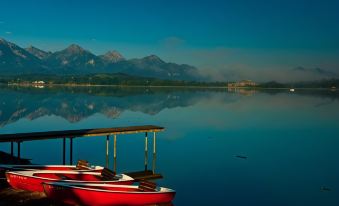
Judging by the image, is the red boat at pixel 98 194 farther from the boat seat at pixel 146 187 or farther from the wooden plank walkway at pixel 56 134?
the wooden plank walkway at pixel 56 134

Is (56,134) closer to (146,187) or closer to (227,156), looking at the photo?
(146,187)

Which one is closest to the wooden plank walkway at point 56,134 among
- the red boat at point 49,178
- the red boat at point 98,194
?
the red boat at point 49,178

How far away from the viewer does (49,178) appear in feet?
71.9

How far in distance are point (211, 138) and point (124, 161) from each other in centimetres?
1844

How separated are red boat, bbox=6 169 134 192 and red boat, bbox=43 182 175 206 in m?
0.90

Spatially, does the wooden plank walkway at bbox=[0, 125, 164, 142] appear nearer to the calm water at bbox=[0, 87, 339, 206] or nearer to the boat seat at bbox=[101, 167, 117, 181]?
the calm water at bbox=[0, 87, 339, 206]

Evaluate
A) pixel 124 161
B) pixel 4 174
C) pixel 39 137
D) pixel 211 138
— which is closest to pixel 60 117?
pixel 211 138

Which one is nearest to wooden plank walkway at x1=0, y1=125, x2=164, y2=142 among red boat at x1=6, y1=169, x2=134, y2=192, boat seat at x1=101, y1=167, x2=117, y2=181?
red boat at x1=6, y1=169, x2=134, y2=192

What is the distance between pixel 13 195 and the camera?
819 inches

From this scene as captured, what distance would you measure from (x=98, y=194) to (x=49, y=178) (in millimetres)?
3672

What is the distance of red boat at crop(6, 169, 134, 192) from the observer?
69.2 ft

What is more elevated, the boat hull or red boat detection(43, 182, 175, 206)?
the boat hull

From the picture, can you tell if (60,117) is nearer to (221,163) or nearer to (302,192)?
(221,163)

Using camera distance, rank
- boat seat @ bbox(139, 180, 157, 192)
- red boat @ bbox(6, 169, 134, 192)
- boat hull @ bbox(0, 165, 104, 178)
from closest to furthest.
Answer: boat seat @ bbox(139, 180, 157, 192) → red boat @ bbox(6, 169, 134, 192) → boat hull @ bbox(0, 165, 104, 178)
